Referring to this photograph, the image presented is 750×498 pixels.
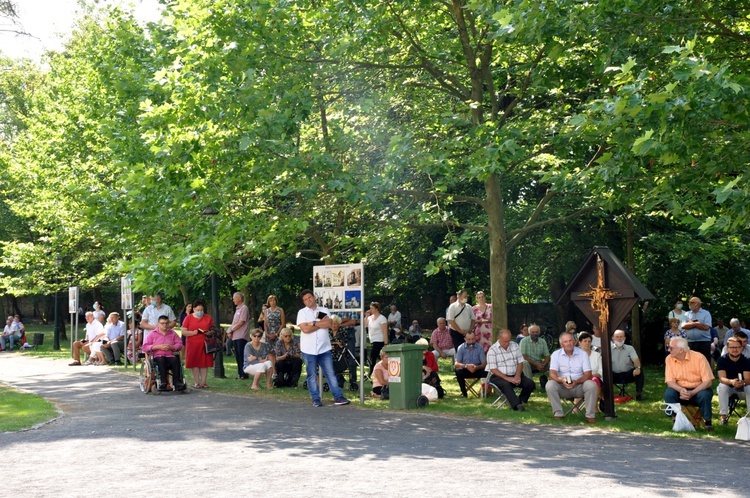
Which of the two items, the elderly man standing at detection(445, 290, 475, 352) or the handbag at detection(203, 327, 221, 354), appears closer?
the handbag at detection(203, 327, 221, 354)

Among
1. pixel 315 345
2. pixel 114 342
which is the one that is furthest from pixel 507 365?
pixel 114 342

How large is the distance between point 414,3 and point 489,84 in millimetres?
2652

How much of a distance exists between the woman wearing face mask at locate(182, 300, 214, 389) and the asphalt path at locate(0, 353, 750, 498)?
12.6 ft

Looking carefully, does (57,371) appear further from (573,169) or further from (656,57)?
(656,57)

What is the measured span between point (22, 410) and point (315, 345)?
4.80 m

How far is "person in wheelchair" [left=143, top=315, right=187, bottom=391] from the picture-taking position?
1850 centimetres

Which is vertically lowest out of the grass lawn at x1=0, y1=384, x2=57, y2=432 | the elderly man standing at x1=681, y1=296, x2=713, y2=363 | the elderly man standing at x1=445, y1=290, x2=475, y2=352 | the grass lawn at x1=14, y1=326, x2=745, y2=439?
the grass lawn at x1=14, y1=326, x2=745, y2=439

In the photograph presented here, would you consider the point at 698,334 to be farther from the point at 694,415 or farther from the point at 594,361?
the point at 694,415

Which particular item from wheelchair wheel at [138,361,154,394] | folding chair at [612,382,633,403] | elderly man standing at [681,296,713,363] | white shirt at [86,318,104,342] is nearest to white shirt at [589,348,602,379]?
folding chair at [612,382,633,403]

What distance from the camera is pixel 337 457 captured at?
1039cm

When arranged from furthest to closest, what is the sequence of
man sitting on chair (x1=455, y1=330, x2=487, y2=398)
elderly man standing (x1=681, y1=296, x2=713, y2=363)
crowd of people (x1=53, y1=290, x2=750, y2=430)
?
elderly man standing (x1=681, y1=296, x2=713, y2=363) < man sitting on chair (x1=455, y1=330, x2=487, y2=398) < crowd of people (x1=53, y1=290, x2=750, y2=430)

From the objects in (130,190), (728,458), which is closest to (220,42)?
(130,190)

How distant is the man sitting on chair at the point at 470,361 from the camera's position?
17.9 meters

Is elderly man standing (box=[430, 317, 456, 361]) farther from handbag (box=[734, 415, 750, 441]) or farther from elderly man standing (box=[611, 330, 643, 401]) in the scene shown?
handbag (box=[734, 415, 750, 441])
